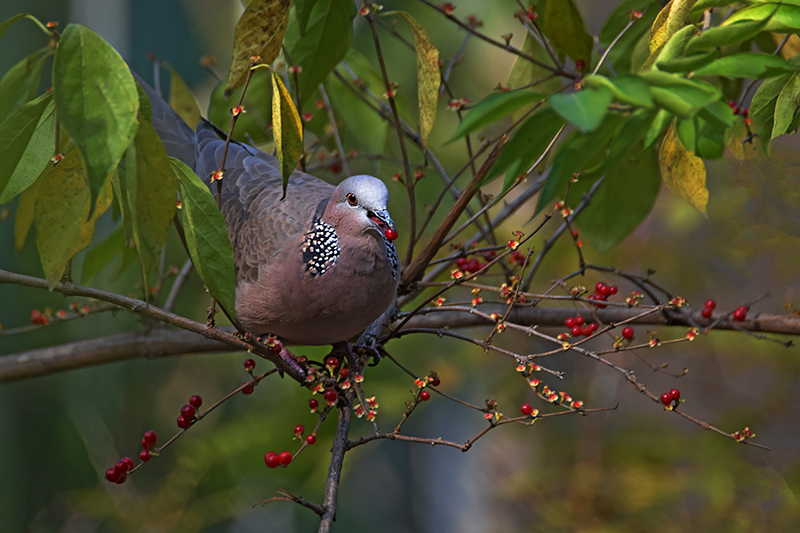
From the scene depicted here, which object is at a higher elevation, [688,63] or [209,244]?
[688,63]

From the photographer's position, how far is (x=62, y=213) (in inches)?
25.1

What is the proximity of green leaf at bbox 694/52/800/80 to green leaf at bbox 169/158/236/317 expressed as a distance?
0.45 metres

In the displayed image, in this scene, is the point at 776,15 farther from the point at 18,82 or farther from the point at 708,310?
the point at 18,82

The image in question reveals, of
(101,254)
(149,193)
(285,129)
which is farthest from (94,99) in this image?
(101,254)

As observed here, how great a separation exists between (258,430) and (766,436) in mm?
2063

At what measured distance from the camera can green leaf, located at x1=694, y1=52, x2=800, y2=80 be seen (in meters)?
0.54

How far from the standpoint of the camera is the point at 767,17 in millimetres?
616

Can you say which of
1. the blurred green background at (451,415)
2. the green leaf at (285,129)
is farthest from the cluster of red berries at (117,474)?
the blurred green background at (451,415)

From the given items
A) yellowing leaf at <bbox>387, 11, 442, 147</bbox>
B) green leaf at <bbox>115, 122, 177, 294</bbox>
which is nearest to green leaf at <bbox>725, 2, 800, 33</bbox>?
yellowing leaf at <bbox>387, 11, 442, 147</bbox>

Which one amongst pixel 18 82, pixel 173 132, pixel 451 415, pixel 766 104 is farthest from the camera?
pixel 451 415

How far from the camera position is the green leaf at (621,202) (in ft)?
3.80

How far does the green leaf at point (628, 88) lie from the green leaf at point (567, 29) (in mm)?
563

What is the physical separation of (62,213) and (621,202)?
909 millimetres

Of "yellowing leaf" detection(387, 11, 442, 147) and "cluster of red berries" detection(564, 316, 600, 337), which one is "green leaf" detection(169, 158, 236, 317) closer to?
"yellowing leaf" detection(387, 11, 442, 147)
